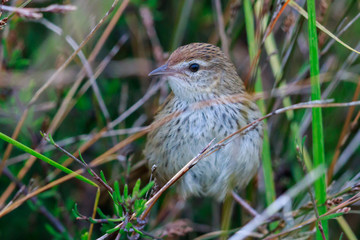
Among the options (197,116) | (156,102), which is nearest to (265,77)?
(156,102)

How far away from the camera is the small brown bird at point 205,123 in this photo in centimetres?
256

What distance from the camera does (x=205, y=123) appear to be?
2557mm

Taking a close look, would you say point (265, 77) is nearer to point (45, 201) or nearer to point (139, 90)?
point (139, 90)

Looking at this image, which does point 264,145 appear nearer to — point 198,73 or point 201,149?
point 201,149

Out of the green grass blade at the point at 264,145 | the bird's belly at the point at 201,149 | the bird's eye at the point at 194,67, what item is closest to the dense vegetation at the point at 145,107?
the green grass blade at the point at 264,145

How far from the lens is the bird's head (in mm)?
2584

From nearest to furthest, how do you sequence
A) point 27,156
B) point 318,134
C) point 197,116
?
point 318,134
point 197,116
point 27,156

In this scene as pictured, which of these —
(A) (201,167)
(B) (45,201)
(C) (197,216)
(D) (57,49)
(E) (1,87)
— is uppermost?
(D) (57,49)

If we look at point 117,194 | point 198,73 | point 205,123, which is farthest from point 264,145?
point 117,194

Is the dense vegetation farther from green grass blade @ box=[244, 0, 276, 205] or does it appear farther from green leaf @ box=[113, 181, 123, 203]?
green leaf @ box=[113, 181, 123, 203]

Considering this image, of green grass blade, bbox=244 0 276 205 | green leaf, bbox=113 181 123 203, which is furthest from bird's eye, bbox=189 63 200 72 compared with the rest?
green leaf, bbox=113 181 123 203

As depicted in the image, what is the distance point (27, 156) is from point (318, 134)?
1.77 metres

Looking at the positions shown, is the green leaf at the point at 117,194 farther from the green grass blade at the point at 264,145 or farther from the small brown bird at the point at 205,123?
the green grass blade at the point at 264,145

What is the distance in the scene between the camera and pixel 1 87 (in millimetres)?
2893
